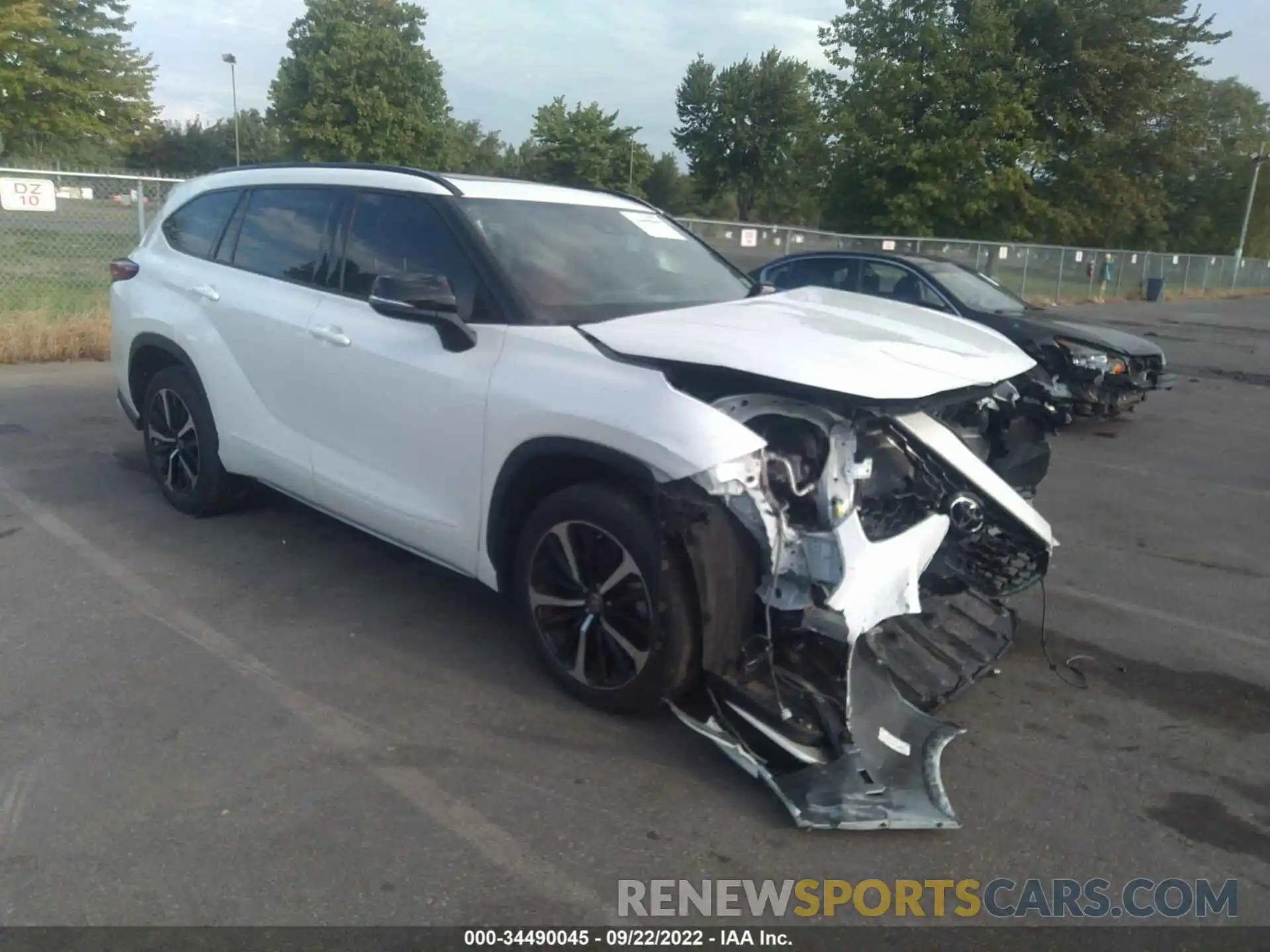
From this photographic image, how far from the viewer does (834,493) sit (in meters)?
3.29

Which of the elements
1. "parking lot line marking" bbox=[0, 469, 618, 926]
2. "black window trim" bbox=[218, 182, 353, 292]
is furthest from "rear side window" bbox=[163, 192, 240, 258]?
"parking lot line marking" bbox=[0, 469, 618, 926]

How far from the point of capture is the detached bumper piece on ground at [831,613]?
3.15 m

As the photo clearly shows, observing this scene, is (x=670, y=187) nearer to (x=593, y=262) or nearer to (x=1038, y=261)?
(x=1038, y=261)

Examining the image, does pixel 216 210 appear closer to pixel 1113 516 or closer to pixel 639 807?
pixel 639 807

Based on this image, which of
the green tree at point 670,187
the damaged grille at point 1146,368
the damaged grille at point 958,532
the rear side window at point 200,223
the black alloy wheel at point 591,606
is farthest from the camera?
the green tree at point 670,187

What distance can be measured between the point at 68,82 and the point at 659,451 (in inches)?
1292

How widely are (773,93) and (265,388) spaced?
54316 millimetres

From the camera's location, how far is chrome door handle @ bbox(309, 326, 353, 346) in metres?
4.29

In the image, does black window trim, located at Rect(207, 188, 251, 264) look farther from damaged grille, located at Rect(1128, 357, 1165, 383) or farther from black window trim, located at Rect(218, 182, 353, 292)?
damaged grille, located at Rect(1128, 357, 1165, 383)

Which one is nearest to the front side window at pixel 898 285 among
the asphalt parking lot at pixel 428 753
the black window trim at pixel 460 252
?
the asphalt parking lot at pixel 428 753

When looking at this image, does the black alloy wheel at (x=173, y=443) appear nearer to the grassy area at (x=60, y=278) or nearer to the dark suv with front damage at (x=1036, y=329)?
the dark suv with front damage at (x=1036, y=329)

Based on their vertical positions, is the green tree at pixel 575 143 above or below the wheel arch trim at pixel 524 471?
above

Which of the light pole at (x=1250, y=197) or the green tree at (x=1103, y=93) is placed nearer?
the green tree at (x=1103, y=93)

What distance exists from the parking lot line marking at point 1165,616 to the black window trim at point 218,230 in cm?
465
